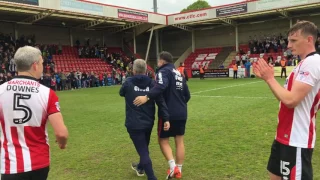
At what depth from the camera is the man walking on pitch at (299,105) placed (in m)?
2.41

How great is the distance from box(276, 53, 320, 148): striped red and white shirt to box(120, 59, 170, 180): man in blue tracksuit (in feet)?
6.49

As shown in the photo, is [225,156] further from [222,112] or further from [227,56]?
[227,56]

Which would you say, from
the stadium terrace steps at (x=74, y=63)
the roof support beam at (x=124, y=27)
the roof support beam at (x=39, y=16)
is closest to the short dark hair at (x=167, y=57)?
the roof support beam at (x=39, y=16)

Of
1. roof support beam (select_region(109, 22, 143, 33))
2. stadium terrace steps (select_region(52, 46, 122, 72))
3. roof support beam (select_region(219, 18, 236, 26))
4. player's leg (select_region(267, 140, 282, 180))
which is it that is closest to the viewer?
player's leg (select_region(267, 140, 282, 180))

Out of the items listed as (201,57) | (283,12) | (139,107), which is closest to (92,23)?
(201,57)

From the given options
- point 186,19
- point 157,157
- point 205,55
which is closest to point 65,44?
point 186,19

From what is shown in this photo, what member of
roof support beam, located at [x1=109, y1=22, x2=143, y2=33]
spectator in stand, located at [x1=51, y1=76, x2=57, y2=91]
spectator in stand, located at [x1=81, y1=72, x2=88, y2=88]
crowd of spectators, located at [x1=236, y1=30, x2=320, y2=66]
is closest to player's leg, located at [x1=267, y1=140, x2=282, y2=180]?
spectator in stand, located at [x1=51, y1=76, x2=57, y2=91]

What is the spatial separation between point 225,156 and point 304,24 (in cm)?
325

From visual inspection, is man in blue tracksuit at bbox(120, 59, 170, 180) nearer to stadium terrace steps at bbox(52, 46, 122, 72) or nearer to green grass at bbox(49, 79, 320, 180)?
green grass at bbox(49, 79, 320, 180)

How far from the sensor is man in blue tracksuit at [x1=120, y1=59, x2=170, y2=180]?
13.8 ft

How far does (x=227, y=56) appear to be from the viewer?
3550 centimetres

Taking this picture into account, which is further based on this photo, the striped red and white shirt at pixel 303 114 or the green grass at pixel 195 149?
the green grass at pixel 195 149

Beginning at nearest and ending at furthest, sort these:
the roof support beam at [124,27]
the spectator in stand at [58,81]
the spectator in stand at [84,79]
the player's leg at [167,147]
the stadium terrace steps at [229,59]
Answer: the player's leg at [167,147], the spectator in stand at [58,81], the spectator in stand at [84,79], the roof support beam at [124,27], the stadium terrace steps at [229,59]

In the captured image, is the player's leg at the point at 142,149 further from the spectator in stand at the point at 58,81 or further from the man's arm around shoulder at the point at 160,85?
the spectator in stand at the point at 58,81
